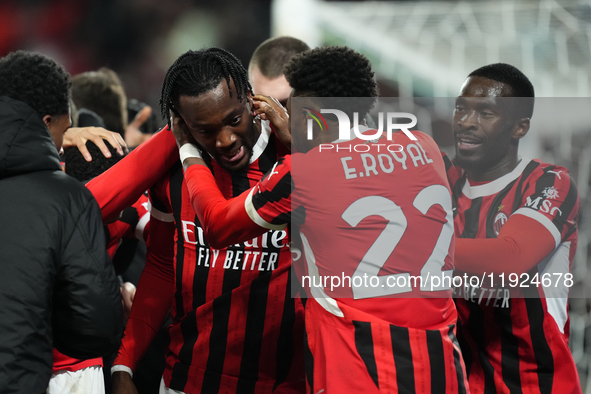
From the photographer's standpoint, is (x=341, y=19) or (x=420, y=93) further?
(x=341, y=19)

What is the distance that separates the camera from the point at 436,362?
4.78 feet

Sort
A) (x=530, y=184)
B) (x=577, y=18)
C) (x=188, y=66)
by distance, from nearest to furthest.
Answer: (x=188, y=66)
(x=530, y=184)
(x=577, y=18)

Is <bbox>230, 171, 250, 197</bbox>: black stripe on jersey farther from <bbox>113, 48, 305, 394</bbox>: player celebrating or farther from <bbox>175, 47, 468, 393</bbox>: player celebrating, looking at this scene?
<bbox>175, 47, 468, 393</bbox>: player celebrating

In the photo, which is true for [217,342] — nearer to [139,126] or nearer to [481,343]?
[481,343]

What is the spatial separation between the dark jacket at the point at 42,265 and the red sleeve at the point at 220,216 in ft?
0.96

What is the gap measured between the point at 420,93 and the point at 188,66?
333 cm

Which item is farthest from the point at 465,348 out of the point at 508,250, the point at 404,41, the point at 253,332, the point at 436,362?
the point at 404,41

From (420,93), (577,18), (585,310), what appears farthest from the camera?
(420,93)

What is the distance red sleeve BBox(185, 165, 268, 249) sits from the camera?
1.49 m

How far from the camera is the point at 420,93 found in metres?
Result: 4.67

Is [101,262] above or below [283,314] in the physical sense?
above

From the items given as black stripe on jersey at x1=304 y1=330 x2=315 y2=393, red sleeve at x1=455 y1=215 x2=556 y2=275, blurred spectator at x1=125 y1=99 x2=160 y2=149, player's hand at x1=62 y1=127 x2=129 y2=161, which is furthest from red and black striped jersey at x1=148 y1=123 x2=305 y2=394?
blurred spectator at x1=125 y1=99 x2=160 y2=149

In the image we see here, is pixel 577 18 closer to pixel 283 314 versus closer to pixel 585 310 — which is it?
pixel 585 310

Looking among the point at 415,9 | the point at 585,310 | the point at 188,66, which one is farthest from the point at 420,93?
the point at 188,66
